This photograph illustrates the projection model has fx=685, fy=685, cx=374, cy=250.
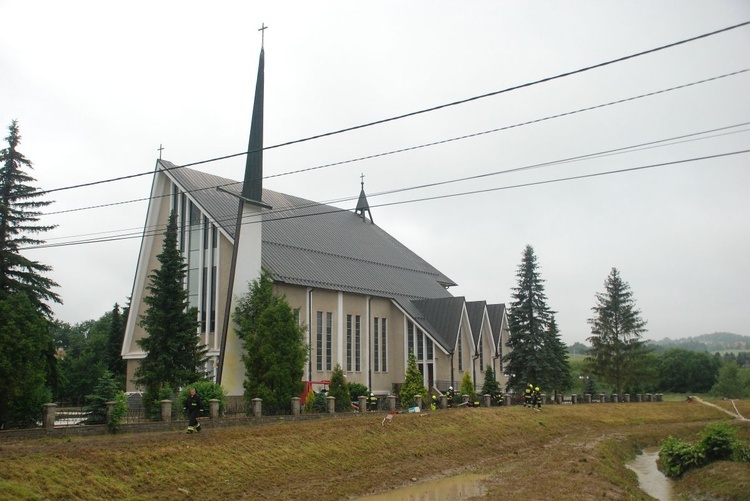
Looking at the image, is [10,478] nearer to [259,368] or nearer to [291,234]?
[259,368]

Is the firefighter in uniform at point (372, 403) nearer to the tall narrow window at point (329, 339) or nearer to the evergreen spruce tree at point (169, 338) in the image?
the tall narrow window at point (329, 339)

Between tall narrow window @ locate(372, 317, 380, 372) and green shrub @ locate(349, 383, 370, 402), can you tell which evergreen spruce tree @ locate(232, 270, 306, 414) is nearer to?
green shrub @ locate(349, 383, 370, 402)

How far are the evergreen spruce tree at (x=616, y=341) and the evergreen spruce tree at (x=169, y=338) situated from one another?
42.7m

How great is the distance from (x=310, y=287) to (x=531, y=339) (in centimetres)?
1819

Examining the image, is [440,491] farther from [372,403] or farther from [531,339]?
[531,339]

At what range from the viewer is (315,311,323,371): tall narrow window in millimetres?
36969

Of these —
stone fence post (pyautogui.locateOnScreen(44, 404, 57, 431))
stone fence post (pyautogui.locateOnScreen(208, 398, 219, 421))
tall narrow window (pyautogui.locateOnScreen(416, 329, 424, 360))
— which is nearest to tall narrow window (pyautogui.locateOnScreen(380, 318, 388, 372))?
tall narrow window (pyautogui.locateOnScreen(416, 329, 424, 360))

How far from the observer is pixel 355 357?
39844mm

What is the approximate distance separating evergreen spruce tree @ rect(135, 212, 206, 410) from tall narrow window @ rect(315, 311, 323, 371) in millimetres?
9604

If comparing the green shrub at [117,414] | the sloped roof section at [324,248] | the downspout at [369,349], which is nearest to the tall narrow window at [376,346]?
the downspout at [369,349]

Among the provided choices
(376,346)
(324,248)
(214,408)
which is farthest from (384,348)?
(214,408)

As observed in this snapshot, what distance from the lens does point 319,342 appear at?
123 ft

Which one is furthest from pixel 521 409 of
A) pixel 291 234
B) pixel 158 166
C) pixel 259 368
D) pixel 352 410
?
pixel 158 166

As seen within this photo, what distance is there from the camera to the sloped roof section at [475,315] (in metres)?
46.2
